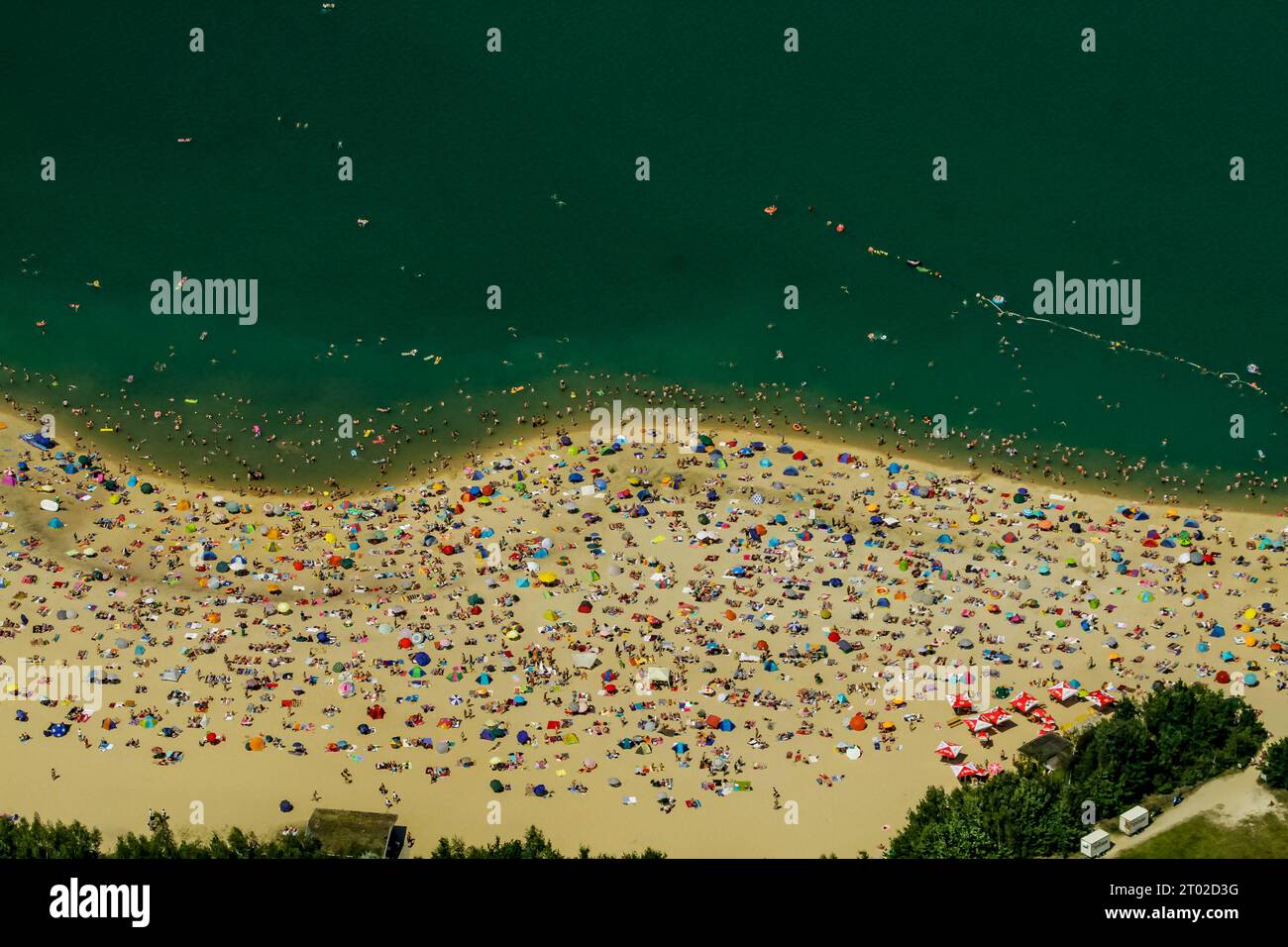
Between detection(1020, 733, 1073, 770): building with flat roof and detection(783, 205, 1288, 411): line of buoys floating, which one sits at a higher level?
detection(783, 205, 1288, 411): line of buoys floating

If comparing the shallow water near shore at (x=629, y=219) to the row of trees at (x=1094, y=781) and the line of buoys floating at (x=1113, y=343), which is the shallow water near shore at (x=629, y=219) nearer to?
the line of buoys floating at (x=1113, y=343)

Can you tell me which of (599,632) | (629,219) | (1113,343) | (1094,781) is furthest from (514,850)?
(1113,343)

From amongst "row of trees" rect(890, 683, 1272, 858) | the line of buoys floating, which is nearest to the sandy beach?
"row of trees" rect(890, 683, 1272, 858)

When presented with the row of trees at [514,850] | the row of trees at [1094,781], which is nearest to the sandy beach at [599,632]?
the row of trees at [514,850]

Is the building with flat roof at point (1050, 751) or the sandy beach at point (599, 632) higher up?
the sandy beach at point (599, 632)

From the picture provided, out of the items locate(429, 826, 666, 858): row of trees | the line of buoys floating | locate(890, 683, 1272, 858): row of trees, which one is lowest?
locate(429, 826, 666, 858): row of trees

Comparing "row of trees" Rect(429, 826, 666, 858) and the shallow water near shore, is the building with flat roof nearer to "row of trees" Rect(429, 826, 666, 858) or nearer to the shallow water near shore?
"row of trees" Rect(429, 826, 666, 858)

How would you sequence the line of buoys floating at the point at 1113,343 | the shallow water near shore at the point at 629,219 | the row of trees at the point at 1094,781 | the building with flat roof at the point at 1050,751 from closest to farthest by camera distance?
1. the row of trees at the point at 1094,781
2. the building with flat roof at the point at 1050,751
3. the shallow water near shore at the point at 629,219
4. the line of buoys floating at the point at 1113,343
